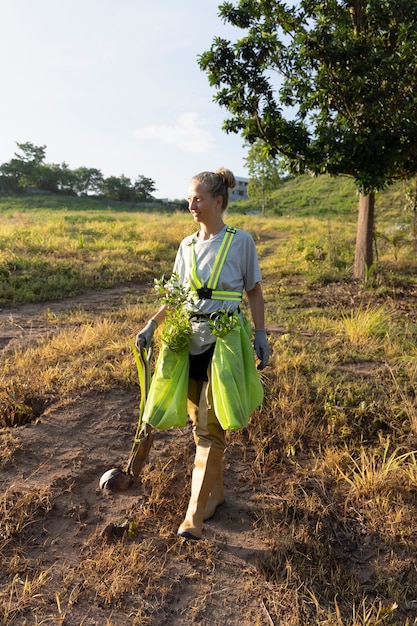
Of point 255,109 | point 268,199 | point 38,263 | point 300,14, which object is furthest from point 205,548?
point 268,199

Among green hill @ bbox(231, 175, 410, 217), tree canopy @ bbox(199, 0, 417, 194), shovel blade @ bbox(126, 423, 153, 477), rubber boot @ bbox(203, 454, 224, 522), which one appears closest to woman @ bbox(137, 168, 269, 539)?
rubber boot @ bbox(203, 454, 224, 522)

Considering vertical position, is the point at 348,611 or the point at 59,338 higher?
the point at 59,338

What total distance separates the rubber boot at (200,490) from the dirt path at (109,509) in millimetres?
165

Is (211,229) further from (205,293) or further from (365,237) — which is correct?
(365,237)

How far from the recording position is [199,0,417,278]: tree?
6.11m

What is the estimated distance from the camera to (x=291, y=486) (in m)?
2.82

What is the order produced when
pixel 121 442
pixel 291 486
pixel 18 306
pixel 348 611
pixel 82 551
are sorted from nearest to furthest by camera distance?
pixel 348 611 < pixel 82 551 < pixel 291 486 < pixel 121 442 < pixel 18 306

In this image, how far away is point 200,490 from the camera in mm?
2348

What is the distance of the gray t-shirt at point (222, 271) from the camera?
2.40 metres

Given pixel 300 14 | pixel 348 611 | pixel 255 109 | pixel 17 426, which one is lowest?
pixel 348 611

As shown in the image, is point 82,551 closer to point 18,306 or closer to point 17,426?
point 17,426

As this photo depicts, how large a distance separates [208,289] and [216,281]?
6 centimetres

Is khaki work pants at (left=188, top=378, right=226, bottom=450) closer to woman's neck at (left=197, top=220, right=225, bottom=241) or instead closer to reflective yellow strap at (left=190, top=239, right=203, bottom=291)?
reflective yellow strap at (left=190, top=239, right=203, bottom=291)

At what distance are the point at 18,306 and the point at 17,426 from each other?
Answer: 3974mm
